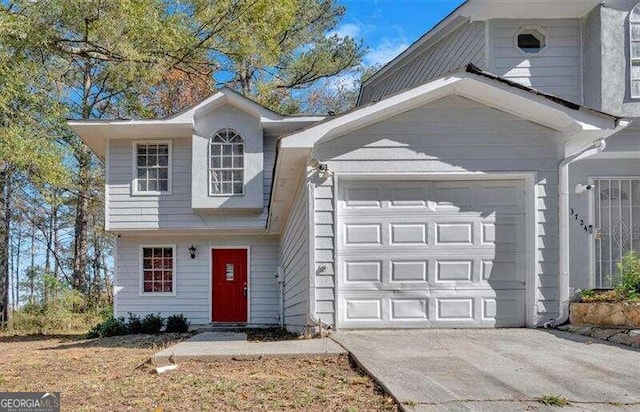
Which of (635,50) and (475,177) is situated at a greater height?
(635,50)

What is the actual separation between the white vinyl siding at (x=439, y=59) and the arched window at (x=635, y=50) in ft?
7.87

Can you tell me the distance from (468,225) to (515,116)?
1530mm

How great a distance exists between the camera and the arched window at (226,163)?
43.0ft

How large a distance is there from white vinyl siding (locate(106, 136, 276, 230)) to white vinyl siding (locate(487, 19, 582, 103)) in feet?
19.9

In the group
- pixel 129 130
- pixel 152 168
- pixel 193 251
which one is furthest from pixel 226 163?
pixel 193 251

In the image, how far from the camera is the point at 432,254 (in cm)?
677

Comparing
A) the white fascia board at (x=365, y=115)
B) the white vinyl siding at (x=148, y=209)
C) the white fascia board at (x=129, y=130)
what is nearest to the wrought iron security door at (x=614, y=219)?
the white fascia board at (x=365, y=115)

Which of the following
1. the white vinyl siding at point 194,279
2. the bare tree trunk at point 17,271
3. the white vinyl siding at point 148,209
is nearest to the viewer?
the white vinyl siding at point 148,209

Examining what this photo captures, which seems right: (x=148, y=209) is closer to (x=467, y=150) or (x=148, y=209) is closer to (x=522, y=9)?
(x=467, y=150)

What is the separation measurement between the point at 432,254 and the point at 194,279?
892 cm

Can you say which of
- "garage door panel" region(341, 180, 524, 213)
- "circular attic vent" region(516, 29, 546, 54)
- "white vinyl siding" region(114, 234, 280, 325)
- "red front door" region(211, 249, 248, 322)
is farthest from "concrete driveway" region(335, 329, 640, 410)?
"red front door" region(211, 249, 248, 322)

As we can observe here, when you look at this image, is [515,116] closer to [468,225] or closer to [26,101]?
[468,225]

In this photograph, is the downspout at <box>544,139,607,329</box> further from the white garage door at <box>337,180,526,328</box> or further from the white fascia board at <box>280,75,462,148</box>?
the white fascia board at <box>280,75,462,148</box>

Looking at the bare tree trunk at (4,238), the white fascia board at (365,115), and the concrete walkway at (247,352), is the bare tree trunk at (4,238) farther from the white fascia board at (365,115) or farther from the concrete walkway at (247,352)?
the concrete walkway at (247,352)
